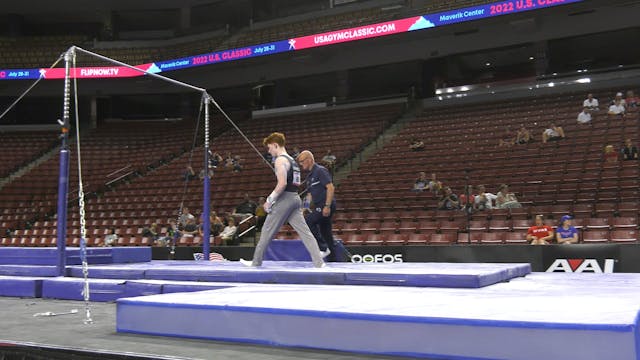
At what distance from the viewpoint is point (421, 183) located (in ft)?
43.9

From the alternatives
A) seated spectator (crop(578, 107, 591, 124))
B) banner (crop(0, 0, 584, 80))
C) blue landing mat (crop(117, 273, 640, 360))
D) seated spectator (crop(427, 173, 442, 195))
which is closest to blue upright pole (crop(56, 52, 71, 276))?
blue landing mat (crop(117, 273, 640, 360))

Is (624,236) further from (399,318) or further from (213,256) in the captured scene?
(399,318)

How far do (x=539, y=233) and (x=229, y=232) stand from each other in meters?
6.46

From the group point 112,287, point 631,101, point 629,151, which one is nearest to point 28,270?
point 112,287

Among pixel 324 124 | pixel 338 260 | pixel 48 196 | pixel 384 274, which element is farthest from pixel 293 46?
pixel 384 274

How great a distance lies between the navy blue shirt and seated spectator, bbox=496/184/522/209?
513 centimetres

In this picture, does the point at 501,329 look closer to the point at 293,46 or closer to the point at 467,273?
the point at 467,273

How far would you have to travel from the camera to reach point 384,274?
5586mm

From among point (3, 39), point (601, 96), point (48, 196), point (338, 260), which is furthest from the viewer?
point (3, 39)

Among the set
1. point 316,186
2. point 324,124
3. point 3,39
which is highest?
point 3,39

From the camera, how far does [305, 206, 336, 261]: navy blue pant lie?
7.67 metres

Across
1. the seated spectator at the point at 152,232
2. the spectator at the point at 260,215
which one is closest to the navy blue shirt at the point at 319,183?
the spectator at the point at 260,215

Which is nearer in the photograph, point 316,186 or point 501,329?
point 501,329

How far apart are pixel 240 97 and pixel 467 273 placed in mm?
22127
